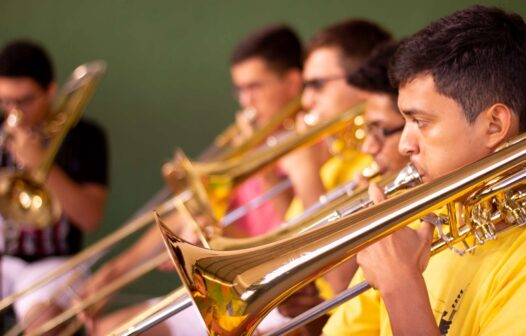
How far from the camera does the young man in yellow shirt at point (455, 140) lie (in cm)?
94

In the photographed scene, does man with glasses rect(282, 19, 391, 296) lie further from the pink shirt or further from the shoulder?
the shoulder

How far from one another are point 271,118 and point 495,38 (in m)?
1.18

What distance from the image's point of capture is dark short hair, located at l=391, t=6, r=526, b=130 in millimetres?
987

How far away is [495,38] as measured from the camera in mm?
999

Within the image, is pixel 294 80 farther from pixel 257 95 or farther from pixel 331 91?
pixel 331 91

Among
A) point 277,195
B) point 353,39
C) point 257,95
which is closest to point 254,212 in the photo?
point 277,195

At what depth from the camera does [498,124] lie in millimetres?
983

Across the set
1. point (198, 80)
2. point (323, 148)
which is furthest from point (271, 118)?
point (198, 80)

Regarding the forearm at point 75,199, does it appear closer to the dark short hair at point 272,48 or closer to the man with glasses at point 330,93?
the dark short hair at point 272,48

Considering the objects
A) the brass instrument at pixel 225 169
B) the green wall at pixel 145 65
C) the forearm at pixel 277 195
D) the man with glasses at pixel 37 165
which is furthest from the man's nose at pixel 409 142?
the green wall at pixel 145 65

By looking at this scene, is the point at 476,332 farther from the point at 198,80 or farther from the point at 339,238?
the point at 198,80

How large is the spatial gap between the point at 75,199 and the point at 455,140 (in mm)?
1567

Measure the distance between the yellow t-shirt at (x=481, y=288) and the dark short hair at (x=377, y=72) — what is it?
44 centimetres

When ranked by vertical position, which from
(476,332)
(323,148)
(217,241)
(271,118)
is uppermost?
(271,118)
